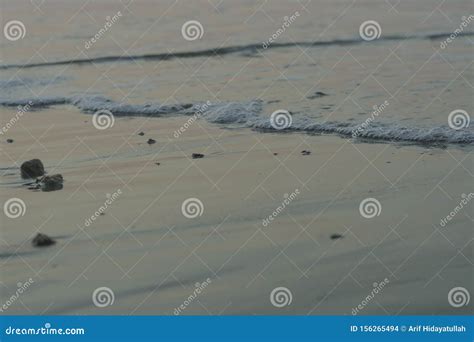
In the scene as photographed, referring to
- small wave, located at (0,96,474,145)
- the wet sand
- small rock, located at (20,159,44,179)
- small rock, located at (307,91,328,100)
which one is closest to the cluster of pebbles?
small rock, located at (20,159,44,179)

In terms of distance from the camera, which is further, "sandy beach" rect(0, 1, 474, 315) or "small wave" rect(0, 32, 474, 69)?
"small wave" rect(0, 32, 474, 69)

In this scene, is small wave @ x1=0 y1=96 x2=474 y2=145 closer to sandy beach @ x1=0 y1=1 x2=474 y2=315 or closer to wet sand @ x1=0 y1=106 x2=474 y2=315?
sandy beach @ x1=0 y1=1 x2=474 y2=315

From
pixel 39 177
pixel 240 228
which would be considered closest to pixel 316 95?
pixel 39 177

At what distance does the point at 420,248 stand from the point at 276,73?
18.7 ft

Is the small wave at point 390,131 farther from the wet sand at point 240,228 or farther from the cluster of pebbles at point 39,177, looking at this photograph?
the cluster of pebbles at point 39,177

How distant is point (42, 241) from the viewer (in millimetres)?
6504

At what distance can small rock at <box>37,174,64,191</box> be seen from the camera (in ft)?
25.2

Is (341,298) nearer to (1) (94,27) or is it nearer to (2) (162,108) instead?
(2) (162,108)

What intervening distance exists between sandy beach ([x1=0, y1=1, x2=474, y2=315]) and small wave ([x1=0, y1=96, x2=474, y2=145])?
0.08 ft

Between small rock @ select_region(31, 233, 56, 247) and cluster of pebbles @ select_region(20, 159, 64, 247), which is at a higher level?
cluster of pebbles @ select_region(20, 159, 64, 247)

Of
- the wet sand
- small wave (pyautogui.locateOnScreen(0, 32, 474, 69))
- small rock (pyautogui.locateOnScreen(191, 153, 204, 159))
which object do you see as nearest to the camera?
the wet sand

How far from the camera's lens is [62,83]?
1217 centimetres

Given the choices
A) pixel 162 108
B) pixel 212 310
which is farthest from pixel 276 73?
pixel 212 310

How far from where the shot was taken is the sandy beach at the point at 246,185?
5844 millimetres
